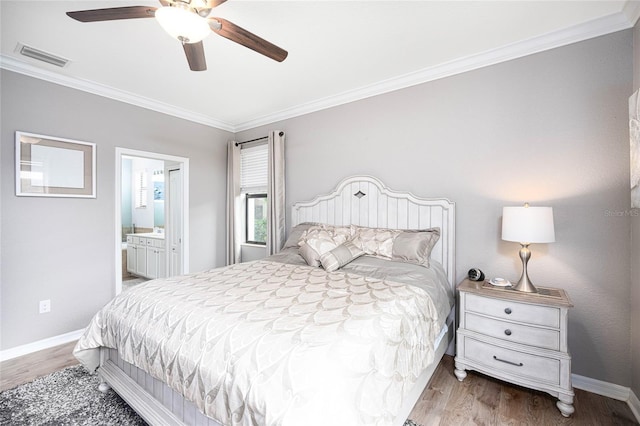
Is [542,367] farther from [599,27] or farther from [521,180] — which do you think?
[599,27]

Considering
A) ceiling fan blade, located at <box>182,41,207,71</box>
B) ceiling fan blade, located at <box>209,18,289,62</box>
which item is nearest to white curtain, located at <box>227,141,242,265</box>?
ceiling fan blade, located at <box>182,41,207,71</box>

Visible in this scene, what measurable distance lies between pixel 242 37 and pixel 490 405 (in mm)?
2907

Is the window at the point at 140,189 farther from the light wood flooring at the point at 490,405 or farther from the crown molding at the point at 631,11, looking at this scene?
the crown molding at the point at 631,11

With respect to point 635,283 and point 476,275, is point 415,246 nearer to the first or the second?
point 476,275

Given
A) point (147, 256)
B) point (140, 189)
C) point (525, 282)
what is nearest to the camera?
point (525, 282)

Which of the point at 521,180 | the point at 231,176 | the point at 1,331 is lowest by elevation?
the point at 1,331

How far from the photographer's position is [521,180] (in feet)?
7.50

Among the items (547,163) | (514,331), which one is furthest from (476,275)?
(547,163)

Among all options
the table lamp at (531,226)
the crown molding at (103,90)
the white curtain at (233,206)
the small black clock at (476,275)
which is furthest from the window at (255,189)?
the table lamp at (531,226)

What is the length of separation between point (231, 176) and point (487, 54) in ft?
11.5

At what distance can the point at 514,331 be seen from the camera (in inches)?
75.8

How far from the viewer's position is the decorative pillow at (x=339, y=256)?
7.79 ft

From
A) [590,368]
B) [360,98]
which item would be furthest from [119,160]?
[590,368]

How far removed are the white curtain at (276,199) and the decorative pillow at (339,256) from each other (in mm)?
1384
